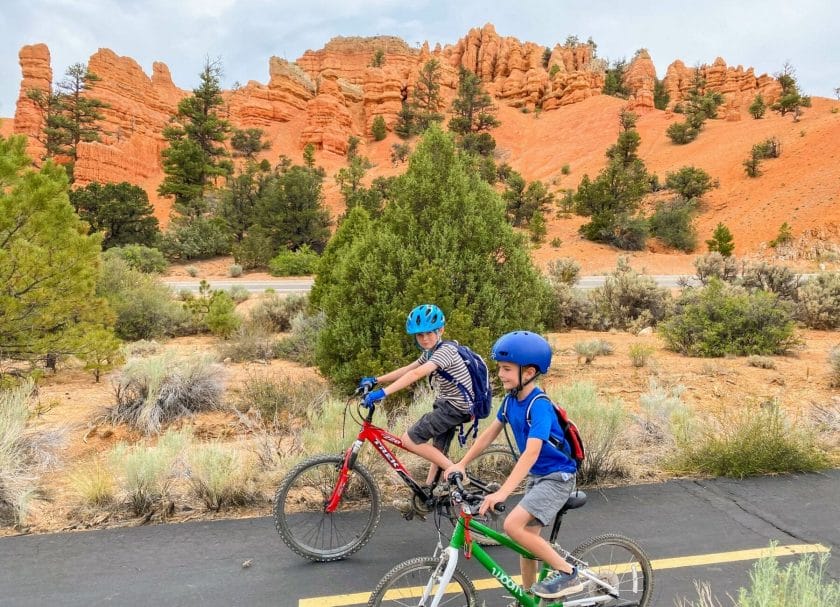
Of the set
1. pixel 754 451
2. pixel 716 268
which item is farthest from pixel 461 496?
pixel 716 268

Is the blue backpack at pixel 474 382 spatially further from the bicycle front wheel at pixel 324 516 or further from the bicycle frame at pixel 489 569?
the bicycle frame at pixel 489 569

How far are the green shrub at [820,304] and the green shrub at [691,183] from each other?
32.4 m

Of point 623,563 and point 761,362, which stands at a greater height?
point 761,362

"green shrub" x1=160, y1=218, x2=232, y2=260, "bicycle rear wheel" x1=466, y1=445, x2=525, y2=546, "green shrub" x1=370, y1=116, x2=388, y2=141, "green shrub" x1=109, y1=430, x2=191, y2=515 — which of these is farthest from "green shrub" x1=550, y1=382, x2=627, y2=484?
"green shrub" x1=370, y1=116, x2=388, y2=141

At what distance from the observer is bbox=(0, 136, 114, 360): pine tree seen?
788 centimetres

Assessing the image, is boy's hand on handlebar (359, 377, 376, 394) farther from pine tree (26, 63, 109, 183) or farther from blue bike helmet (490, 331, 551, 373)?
pine tree (26, 63, 109, 183)

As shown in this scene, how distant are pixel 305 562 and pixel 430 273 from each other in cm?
400

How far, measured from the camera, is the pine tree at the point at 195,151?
152 feet

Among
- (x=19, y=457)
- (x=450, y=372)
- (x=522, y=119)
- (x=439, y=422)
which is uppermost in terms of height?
(x=522, y=119)

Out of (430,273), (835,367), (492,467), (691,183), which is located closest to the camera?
(492,467)

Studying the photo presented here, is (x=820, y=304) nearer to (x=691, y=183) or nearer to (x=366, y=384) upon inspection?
(x=366, y=384)

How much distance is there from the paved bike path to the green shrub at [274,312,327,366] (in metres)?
7.24

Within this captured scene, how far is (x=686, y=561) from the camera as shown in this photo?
12.8 ft

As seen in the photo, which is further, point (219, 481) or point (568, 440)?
point (219, 481)
